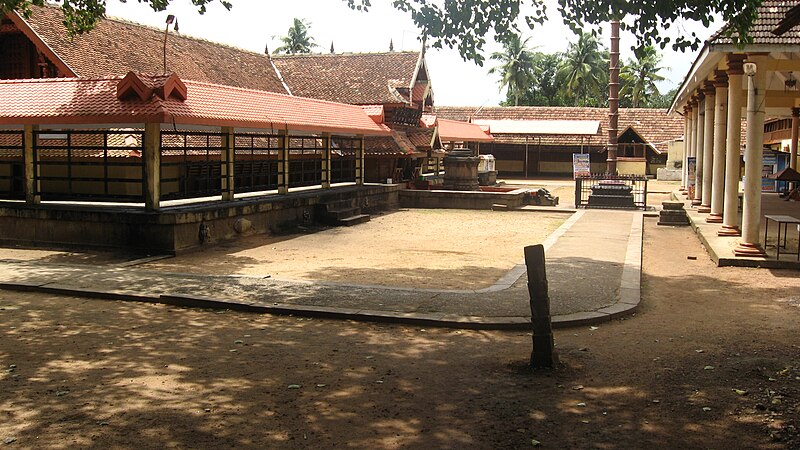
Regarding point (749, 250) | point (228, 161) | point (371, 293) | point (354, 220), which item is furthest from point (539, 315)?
point (354, 220)

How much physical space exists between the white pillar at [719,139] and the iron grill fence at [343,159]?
1131cm

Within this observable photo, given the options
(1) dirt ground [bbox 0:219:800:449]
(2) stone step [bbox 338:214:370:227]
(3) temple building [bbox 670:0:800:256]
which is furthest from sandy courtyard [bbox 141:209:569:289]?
(3) temple building [bbox 670:0:800:256]

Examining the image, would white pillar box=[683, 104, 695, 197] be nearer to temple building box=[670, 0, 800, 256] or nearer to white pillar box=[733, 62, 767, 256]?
temple building box=[670, 0, 800, 256]

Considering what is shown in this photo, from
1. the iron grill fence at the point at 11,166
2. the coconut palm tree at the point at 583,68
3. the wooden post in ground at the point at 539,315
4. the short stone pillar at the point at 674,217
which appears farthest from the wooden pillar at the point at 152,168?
the coconut palm tree at the point at 583,68

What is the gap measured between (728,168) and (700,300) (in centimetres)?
499

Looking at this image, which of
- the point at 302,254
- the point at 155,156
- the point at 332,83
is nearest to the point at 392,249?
the point at 302,254

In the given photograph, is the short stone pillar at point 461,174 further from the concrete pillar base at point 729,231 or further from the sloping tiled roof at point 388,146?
the concrete pillar base at point 729,231

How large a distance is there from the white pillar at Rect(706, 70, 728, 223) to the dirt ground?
24.5ft

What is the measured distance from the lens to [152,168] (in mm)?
12711

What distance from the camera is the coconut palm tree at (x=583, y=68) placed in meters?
54.3

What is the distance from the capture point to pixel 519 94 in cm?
5897

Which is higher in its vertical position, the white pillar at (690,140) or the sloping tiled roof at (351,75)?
the sloping tiled roof at (351,75)

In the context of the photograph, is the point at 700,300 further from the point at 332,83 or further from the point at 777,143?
the point at 777,143

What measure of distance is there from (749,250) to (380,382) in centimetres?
803
